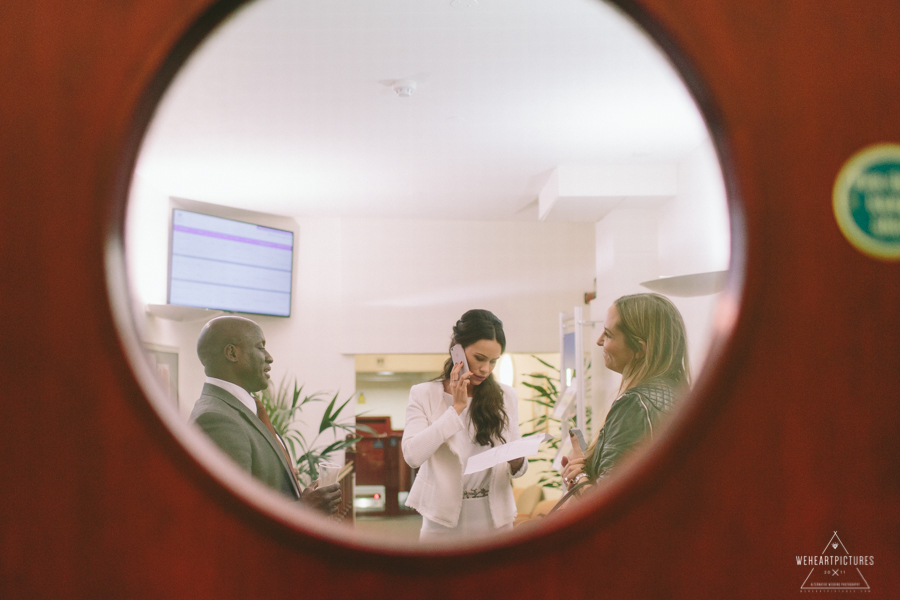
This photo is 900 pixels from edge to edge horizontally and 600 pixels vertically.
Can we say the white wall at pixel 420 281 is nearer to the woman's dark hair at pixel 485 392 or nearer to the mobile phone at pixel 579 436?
the woman's dark hair at pixel 485 392

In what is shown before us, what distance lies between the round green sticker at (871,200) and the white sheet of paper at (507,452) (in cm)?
33

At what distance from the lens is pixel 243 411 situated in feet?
1.82

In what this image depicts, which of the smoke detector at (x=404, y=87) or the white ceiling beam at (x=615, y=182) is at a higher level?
the smoke detector at (x=404, y=87)

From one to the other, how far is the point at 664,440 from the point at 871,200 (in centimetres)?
17

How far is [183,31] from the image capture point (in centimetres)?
30

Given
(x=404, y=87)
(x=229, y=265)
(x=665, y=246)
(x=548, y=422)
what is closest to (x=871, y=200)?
(x=404, y=87)

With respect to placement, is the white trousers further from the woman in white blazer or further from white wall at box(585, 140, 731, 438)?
white wall at box(585, 140, 731, 438)

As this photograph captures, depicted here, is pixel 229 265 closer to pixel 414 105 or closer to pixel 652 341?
pixel 414 105

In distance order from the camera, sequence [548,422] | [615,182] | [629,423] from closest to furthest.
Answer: [629,423]
[615,182]
[548,422]

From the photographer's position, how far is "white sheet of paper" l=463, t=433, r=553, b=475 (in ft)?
1.92

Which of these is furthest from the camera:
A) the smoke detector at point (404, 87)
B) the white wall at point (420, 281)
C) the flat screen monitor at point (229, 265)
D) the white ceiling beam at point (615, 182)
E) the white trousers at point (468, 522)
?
the white wall at point (420, 281)

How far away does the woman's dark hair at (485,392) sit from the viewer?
0.74 meters

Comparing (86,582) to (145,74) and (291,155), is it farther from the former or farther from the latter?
(291,155)

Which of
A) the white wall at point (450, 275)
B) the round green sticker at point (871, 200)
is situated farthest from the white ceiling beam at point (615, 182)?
the round green sticker at point (871, 200)
